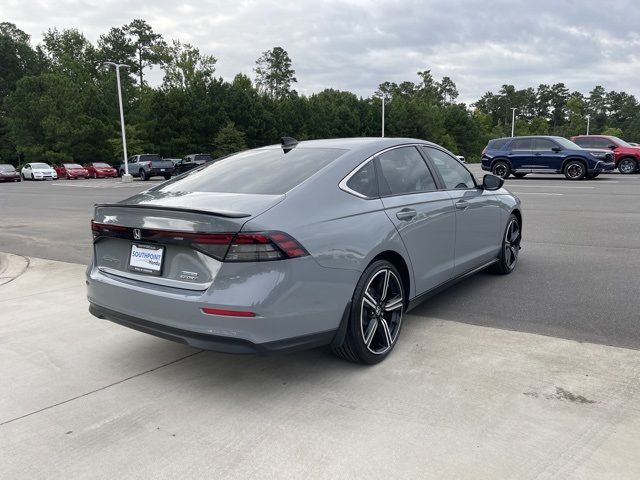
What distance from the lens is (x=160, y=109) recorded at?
5081cm

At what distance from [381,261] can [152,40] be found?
88933mm

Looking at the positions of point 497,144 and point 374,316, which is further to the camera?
point 497,144

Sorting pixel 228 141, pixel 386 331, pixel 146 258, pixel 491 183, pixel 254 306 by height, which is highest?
pixel 228 141

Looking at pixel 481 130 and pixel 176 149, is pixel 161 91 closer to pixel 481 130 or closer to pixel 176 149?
pixel 176 149

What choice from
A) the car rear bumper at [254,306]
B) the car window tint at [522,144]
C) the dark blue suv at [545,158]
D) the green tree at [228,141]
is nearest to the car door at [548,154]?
the dark blue suv at [545,158]

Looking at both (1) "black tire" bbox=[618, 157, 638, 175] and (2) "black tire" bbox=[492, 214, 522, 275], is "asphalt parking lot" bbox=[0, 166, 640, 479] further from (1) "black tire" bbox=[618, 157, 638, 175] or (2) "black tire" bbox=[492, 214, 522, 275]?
(1) "black tire" bbox=[618, 157, 638, 175]

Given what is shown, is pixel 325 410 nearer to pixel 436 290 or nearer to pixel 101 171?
pixel 436 290

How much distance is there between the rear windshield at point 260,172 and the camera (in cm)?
356

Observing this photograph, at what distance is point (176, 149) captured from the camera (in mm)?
50531

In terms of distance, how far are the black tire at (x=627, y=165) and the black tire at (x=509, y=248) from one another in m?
21.9

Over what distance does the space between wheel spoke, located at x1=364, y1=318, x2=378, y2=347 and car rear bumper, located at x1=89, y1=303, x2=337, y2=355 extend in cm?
37

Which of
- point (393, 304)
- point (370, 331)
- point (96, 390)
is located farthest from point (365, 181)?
point (96, 390)

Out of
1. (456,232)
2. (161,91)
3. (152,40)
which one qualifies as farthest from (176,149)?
(456,232)

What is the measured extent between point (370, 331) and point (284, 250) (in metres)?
1.03
